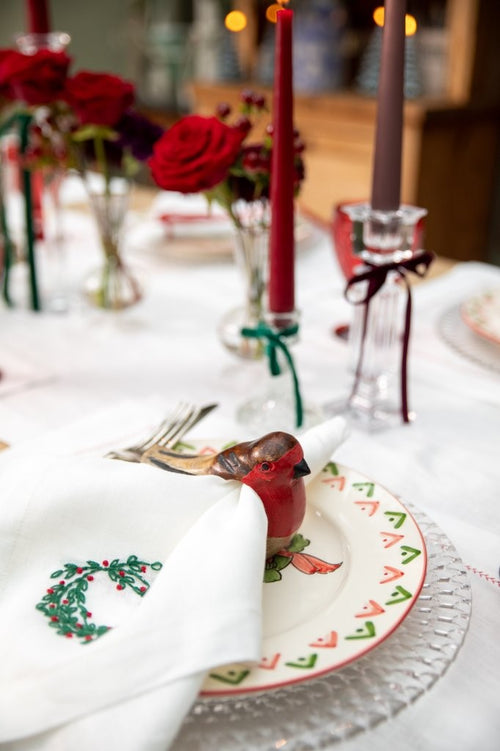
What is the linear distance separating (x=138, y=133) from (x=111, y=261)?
0.19 metres

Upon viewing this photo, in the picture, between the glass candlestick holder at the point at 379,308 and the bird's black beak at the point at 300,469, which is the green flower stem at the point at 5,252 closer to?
the glass candlestick holder at the point at 379,308

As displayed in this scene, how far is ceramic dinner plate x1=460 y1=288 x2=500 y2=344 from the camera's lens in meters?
0.92

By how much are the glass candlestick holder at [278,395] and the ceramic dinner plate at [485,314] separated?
0.91ft

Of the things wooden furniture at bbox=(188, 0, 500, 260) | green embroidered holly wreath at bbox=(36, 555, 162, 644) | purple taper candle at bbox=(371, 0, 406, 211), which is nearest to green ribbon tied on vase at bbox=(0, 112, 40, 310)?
purple taper candle at bbox=(371, 0, 406, 211)

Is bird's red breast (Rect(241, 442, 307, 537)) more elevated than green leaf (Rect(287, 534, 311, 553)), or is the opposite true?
bird's red breast (Rect(241, 442, 307, 537))

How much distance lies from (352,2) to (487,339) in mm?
2396

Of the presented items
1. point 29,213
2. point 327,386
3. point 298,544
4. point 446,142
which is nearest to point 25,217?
point 29,213

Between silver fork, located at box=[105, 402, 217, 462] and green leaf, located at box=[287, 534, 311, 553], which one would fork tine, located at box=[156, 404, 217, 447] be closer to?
silver fork, located at box=[105, 402, 217, 462]

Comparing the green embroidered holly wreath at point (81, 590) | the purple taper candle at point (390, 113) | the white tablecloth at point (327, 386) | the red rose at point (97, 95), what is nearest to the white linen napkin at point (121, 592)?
the green embroidered holly wreath at point (81, 590)

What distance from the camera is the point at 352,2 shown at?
2.90 m

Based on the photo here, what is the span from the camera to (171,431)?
669 mm

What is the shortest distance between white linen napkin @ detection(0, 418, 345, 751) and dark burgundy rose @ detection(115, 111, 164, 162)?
0.55 metres

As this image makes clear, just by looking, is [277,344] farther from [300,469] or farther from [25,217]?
[25,217]

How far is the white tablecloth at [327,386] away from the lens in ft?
1.50
